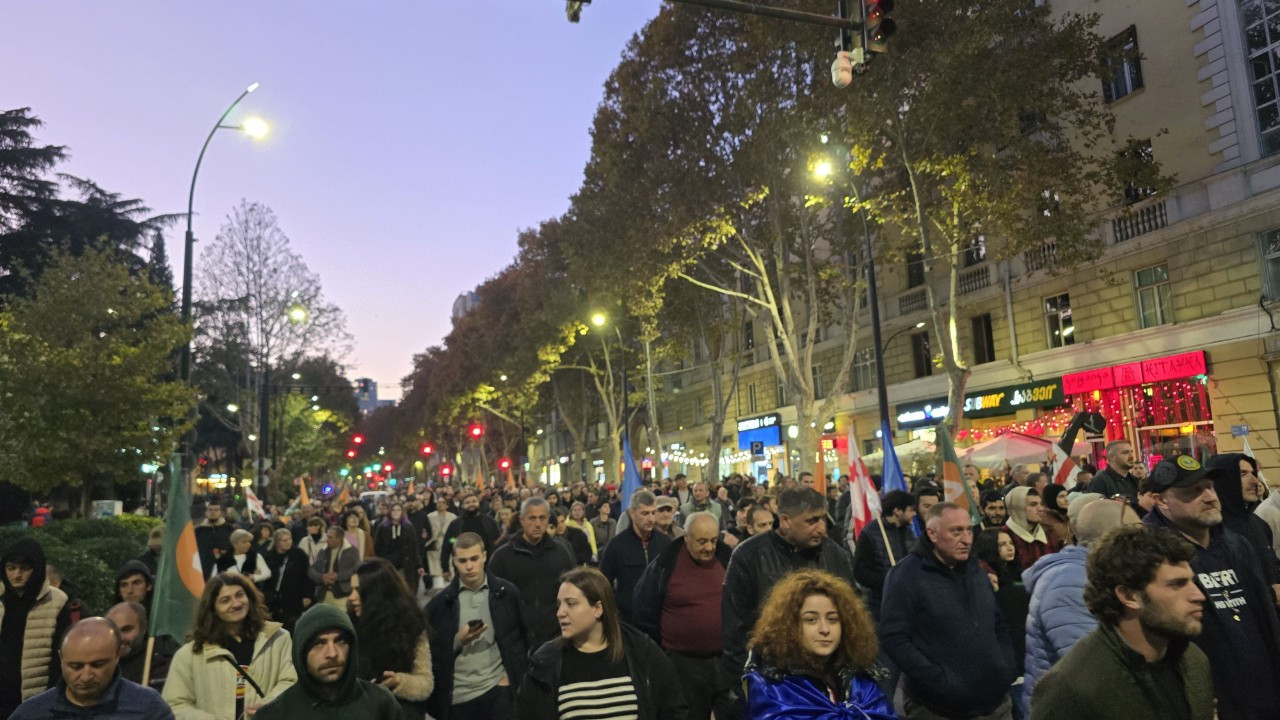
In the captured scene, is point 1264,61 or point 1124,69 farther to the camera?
point 1124,69

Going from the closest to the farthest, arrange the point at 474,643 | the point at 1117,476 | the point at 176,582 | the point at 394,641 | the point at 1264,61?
1. the point at 394,641
2. the point at 474,643
3. the point at 176,582
4. the point at 1117,476
5. the point at 1264,61

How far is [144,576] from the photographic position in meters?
7.05

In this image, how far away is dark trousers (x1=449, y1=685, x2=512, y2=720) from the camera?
554 centimetres

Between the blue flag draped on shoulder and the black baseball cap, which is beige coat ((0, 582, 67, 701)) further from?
the blue flag draped on shoulder

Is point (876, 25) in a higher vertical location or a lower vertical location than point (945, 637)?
higher

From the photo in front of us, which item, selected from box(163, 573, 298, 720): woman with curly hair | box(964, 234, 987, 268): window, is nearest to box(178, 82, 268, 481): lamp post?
box(163, 573, 298, 720): woman with curly hair

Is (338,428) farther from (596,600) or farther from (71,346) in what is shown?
(596,600)

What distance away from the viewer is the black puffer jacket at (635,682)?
4.07 meters

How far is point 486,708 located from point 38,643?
2.88 meters

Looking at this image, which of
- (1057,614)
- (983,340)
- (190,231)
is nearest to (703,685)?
(1057,614)

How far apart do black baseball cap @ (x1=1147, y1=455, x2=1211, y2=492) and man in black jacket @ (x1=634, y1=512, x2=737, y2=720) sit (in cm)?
258

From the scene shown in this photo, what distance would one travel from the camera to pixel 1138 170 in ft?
65.6

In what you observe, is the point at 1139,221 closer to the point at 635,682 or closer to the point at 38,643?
the point at 635,682

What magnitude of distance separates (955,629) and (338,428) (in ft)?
225
